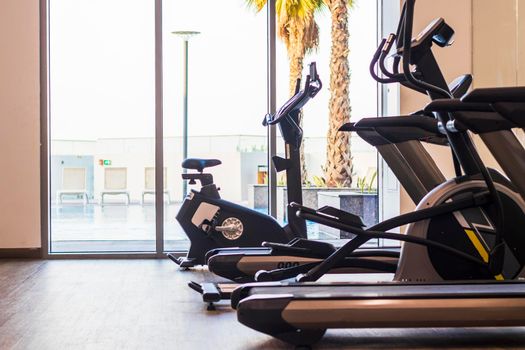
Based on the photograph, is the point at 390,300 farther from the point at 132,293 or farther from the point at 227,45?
the point at 227,45

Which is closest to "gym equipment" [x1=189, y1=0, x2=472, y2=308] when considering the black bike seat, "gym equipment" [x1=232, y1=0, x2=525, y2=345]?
"gym equipment" [x1=232, y1=0, x2=525, y2=345]

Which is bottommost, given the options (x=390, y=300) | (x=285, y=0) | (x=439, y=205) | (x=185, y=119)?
(x=390, y=300)

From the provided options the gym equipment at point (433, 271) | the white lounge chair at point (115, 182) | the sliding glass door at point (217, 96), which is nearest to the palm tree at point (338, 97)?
the sliding glass door at point (217, 96)

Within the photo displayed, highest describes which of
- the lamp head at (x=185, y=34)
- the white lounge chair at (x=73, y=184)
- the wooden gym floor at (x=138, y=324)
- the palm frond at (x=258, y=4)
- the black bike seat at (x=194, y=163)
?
the palm frond at (x=258, y=4)

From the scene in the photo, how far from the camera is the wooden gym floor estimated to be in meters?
2.73

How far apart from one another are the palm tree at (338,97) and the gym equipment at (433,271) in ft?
11.4

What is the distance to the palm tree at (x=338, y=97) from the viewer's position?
22.1ft

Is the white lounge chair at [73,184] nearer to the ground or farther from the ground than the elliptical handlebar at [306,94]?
nearer to the ground

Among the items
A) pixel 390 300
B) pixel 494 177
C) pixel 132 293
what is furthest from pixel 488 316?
pixel 132 293

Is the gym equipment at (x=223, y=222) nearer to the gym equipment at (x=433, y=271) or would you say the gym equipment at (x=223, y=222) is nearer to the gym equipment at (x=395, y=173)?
the gym equipment at (x=395, y=173)

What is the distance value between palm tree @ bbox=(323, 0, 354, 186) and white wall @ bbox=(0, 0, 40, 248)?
2.75 meters

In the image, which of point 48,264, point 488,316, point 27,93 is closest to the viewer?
point 488,316

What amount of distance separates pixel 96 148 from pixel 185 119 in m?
0.86

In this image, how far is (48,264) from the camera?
18.5 feet
